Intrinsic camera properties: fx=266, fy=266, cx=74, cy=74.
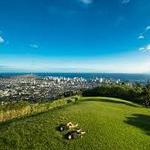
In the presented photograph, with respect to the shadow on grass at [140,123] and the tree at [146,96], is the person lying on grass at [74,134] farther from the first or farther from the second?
the tree at [146,96]

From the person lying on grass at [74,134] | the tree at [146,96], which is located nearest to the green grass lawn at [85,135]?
the person lying on grass at [74,134]

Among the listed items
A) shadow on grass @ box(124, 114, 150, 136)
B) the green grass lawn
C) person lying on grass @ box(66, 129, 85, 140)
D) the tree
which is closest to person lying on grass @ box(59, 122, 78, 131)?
the green grass lawn

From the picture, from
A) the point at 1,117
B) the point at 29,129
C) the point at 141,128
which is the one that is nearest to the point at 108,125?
the point at 141,128

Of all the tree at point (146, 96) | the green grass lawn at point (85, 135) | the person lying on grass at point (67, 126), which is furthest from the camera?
the tree at point (146, 96)

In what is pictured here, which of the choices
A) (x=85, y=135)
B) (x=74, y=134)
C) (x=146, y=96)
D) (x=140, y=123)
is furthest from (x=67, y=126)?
(x=146, y=96)

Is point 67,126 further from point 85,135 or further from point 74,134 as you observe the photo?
point 85,135

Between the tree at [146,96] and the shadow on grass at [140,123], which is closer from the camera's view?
the shadow on grass at [140,123]

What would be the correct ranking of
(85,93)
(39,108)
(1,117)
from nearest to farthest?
(1,117)
(39,108)
(85,93)

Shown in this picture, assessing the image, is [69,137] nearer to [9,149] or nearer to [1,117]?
[9,149]

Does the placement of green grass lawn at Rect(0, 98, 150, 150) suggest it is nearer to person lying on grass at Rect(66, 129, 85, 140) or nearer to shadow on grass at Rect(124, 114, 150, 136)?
shadow on grass at Rect(124, 114, 150, 136)

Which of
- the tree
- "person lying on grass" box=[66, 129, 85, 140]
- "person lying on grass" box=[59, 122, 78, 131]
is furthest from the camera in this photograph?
the tree

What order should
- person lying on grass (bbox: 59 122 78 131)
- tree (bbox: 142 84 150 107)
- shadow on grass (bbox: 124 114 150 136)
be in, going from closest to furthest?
person lying on grass (bbox: 59 122 78 131) < shadow on grass (bbox: 124 114 150 136) < tree (bbox: 142 84 150 107)
